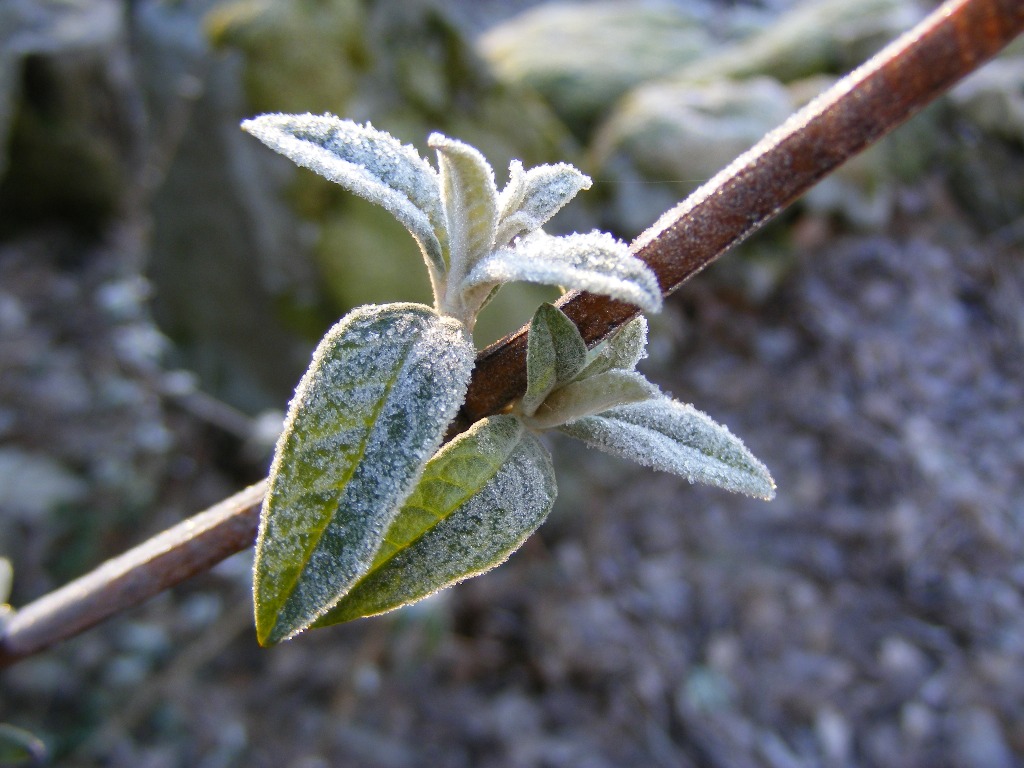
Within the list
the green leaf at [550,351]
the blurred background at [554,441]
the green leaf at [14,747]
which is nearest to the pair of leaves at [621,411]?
the green leaf at [550,351]

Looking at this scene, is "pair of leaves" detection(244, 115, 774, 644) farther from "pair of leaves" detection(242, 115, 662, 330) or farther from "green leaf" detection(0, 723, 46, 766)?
"green leaf" detection(0, 723, 46, 766)

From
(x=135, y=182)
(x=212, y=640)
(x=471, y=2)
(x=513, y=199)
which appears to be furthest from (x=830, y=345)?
(x=471, y=2)

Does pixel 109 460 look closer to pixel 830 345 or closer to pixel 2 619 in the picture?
pixel 2 619

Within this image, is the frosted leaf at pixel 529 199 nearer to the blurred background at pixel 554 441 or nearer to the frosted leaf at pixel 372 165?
the frosted leaf at pixel 372 165

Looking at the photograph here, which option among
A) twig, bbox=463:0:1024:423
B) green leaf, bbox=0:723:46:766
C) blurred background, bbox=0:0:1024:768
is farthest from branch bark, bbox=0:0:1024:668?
blurred background, bbox=0:0:1024:768

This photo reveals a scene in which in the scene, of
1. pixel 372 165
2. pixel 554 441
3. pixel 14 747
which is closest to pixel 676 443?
pixel 372 165
